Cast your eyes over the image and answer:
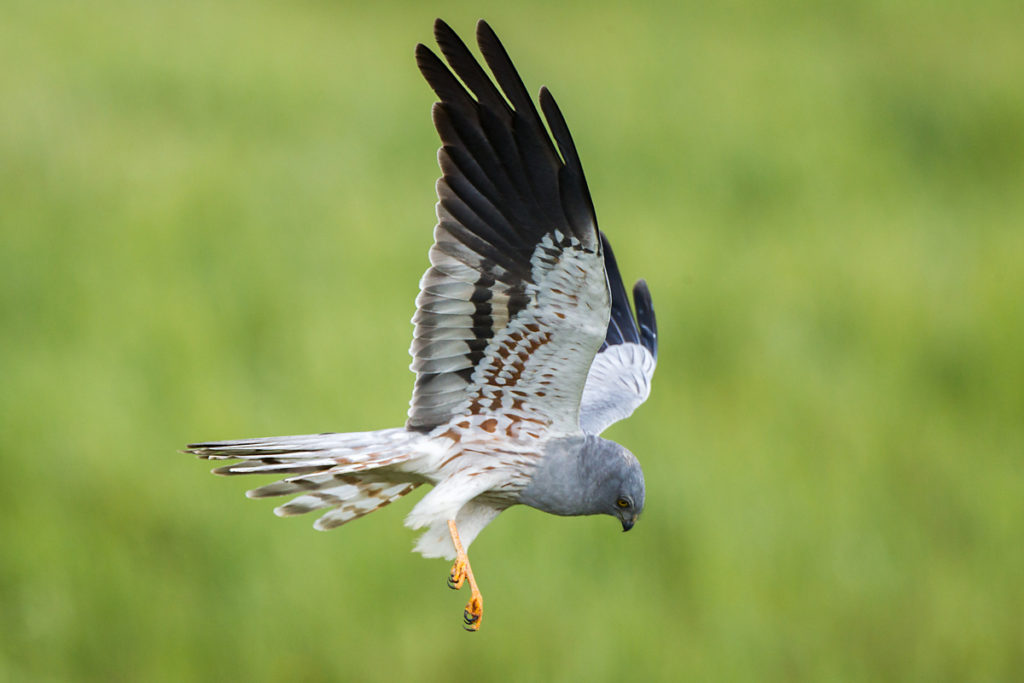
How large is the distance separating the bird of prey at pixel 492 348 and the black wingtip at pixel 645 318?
161cm

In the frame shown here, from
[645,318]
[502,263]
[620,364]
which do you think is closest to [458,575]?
[502,263]

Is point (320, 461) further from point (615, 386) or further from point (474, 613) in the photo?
point (615, 386)

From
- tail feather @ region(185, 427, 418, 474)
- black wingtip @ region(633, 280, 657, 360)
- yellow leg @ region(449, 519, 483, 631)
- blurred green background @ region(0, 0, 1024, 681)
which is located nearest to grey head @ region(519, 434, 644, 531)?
yellow leg @ region(449, 519, 483, 631)

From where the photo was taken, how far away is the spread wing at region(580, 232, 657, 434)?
4.40m

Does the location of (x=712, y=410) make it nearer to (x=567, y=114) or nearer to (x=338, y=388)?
(x=338, y=388)

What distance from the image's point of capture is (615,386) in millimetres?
4703

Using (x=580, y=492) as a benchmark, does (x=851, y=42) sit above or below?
above

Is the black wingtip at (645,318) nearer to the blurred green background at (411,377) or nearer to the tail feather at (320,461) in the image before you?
the tail feather at (320,461)

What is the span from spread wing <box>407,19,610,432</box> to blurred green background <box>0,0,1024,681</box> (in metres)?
3.96

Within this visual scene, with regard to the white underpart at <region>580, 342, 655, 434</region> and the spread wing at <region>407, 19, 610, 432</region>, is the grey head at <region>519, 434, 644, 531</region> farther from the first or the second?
the white underpart at <region>580, 342, 655, 434</region>

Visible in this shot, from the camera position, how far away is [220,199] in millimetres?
10680

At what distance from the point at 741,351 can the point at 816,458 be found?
1.34 metres

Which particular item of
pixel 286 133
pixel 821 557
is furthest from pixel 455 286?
pixel 286 133

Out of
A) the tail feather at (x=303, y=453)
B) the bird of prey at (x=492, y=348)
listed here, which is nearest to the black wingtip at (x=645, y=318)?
the bird of prey at (x=492, y=348)
